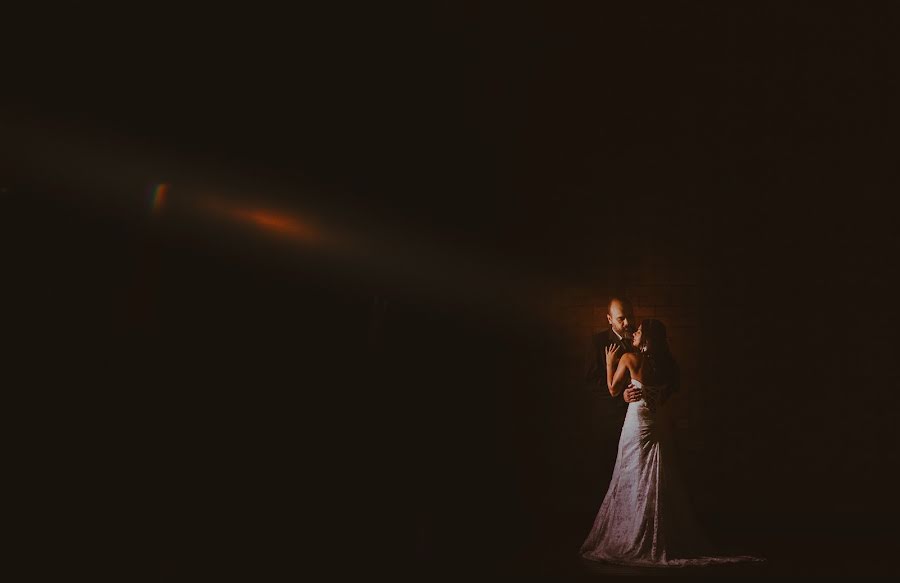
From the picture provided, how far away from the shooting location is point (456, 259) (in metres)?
6.65

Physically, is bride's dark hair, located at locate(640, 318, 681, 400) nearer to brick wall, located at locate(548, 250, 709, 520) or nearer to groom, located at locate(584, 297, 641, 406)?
groom, located at locate(584, 297, 641, 406)

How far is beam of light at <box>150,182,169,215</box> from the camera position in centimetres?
652

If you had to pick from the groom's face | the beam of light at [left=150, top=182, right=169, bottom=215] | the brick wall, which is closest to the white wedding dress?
the groom's face

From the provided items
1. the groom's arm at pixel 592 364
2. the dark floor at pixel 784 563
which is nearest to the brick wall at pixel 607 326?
the groom's arm at pixel 592 364

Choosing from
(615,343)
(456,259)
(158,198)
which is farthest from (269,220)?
(615,343)

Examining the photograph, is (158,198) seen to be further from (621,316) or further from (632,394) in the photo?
(632,394)

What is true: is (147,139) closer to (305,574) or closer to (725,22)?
(305,574)

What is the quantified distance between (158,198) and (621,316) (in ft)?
12.5

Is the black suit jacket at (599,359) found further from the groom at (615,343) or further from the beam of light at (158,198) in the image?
the beam of light at (158,198)

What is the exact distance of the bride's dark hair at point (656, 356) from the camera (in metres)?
5.13

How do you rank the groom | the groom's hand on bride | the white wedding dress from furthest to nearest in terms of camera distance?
the groom
the groom's hand on bride
the white wedding dress

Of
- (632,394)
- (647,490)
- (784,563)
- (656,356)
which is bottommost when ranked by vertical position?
(784,563)

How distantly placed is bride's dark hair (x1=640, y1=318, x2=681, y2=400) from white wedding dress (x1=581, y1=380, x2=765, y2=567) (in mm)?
89

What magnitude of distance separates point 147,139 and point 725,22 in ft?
15.4
